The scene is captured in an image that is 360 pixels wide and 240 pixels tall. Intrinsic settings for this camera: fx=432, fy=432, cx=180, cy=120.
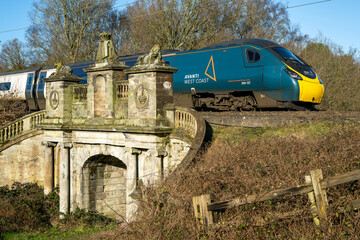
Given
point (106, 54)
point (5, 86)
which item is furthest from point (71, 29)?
point (106, 54)

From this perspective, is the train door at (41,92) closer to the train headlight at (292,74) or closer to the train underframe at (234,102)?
the train underframe at (234,102)

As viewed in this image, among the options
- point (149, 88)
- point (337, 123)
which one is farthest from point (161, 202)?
point (337, 123)

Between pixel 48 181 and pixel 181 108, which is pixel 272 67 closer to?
pixel 181 108

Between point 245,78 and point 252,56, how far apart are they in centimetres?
88

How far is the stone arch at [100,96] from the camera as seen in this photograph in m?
15.8

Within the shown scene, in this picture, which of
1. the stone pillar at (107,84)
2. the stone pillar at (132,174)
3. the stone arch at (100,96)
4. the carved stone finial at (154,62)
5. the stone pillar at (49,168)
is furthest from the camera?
the stone pillar at (49,168)

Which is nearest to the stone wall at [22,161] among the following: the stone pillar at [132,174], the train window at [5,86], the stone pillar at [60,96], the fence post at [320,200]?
the stone pillar at [60,96]

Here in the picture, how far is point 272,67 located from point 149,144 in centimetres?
558

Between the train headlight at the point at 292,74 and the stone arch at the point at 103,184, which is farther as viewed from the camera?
the stone arch at the point at 103,184

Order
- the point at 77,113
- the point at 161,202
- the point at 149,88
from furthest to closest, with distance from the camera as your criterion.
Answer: the point at 77,113, the point at 149,88, the point at 161,202

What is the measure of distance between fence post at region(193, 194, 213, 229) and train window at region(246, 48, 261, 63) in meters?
10.1

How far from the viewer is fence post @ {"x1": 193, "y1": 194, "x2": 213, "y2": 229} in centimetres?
718

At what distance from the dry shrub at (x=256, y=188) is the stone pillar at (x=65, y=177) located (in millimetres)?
7341

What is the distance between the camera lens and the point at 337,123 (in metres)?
12.7
